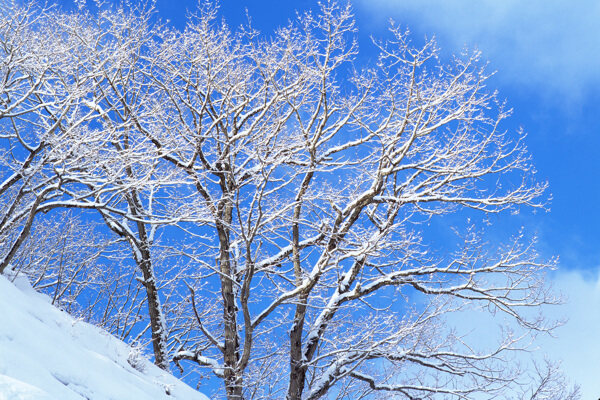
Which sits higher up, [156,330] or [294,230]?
[294,230]

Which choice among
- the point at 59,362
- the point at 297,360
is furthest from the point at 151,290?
the point at 59,362

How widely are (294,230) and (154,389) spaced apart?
5.83 metres

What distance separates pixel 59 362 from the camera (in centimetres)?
565

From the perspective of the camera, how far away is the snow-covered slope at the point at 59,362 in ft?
15.7

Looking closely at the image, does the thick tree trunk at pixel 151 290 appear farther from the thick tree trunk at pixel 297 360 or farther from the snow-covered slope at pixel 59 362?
the snow-covered slope at pixel 59 362

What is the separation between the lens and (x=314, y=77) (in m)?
13.0

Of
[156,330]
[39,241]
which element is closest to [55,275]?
[39,241]

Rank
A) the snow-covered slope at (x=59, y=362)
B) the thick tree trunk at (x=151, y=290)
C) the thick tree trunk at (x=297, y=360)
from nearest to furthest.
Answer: the snow-covered slope at (x=59, y=362) → the thick tree trunk at (x=297, y=360) → the thick tree trunk at (x=151, y=290)

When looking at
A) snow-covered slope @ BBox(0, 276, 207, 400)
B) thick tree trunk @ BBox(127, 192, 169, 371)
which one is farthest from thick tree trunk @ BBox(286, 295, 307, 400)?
snow-covered slope @ BBox(0, 276, 207, 400)

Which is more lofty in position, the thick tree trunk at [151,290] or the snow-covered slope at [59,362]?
the thick tree trunk at [151,290]

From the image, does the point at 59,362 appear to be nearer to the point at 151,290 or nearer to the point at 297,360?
the point at 297,360

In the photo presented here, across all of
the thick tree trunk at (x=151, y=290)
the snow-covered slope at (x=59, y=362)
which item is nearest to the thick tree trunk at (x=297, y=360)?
the thick tree trunk at (x=151, y=290)

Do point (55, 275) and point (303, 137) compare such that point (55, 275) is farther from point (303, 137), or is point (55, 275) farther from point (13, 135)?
point (303, 137)

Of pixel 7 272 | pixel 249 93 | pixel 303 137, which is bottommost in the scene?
pixel 7 272
